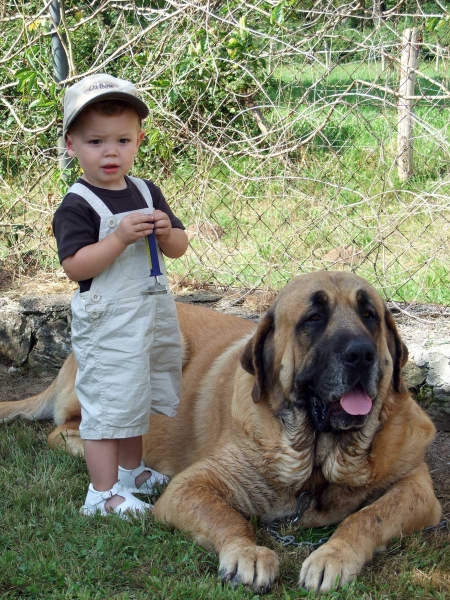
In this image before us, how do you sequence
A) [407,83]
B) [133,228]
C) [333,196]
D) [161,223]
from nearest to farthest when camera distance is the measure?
[133,228] < [161,223] < [407,83] < [333,196]

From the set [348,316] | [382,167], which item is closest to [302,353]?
[348,316]

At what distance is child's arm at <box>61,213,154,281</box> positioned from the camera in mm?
3059

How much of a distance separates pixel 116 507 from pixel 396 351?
1.31m

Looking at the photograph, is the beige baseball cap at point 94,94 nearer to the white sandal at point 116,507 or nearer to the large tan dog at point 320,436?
the large tan dog at point 320,436

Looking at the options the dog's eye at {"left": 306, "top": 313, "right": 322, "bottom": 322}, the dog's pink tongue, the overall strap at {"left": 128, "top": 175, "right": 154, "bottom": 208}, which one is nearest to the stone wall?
the overall strap at {"left": 128, "top": 175, "right": 154, "bottom": 208}

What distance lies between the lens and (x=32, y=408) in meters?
4.45

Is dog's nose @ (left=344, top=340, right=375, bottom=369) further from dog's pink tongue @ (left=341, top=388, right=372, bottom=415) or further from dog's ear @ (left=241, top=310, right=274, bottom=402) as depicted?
dog's ear @ (left=241, top=310, right=274, bottom=402)

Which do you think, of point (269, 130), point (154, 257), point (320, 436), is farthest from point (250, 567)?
point (269, 130)

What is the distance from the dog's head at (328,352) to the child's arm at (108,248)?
25.0 inches

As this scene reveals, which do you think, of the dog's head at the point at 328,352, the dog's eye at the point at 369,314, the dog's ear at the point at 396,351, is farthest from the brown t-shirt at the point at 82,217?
the dog's ear at the point at 396,351

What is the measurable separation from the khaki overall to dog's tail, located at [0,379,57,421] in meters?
1.15

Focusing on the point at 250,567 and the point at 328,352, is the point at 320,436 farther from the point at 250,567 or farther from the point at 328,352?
the point at 250,567

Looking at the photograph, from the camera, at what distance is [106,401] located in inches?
128

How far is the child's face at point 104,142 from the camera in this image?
3186 mm
